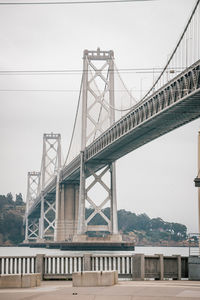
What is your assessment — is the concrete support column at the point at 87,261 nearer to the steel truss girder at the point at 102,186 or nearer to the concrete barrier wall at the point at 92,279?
the concrete barrier wall at the point at 92,279

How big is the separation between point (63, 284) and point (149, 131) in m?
37.5

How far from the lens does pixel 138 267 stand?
18.4 m

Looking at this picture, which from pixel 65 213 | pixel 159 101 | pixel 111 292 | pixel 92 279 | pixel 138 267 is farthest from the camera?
pixel 65 213

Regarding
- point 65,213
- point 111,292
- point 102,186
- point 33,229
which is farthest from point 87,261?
point 33,229

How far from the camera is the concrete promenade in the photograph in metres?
13.4

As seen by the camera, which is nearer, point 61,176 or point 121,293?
point 121,293

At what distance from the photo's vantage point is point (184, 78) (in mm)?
43250

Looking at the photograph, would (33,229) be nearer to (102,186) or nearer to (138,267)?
(102,186)

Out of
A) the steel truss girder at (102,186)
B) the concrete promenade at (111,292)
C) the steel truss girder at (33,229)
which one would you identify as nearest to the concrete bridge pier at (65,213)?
the steel truss girder at (102,186)

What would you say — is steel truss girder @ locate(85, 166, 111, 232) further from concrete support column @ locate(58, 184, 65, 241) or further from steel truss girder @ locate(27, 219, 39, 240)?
steel truss girder @ locate(27, 219, 39, 240)

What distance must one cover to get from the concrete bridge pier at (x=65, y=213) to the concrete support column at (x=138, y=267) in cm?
7560

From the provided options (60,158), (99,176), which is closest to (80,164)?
(99,176)

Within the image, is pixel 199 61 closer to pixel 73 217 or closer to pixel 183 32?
pixel 183 32

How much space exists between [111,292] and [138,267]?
4230mm
